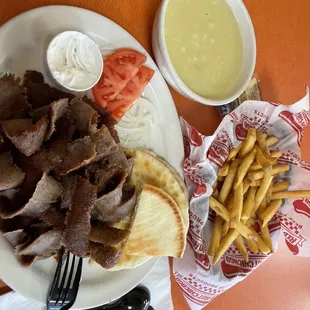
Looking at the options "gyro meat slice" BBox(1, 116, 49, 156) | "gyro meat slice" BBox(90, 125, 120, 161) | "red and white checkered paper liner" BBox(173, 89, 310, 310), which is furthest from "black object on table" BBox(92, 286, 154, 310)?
"gyro meat slice" BBox(1, 116, 49, 156)

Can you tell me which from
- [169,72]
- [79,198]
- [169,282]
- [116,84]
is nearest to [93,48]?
[116,84]

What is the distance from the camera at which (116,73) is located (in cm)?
167

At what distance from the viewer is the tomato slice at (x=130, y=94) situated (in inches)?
65.5

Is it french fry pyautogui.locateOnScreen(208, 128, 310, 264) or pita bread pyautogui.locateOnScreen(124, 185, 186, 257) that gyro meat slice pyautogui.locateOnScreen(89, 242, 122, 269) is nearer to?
pita bread pyautogui.locateOnScreen(124, 185, 186, 257)

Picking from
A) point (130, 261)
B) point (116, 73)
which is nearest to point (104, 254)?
point (130, 261)

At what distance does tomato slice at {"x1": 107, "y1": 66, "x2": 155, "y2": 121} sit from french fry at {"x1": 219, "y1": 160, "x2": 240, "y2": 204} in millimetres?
490

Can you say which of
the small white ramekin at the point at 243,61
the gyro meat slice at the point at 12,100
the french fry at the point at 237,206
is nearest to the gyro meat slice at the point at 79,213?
the gyro meat slice at the point at 12,100

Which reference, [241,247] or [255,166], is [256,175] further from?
[241,247]

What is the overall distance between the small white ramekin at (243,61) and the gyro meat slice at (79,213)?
0.58 meters

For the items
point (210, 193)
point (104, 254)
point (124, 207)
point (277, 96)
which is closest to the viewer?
point (104, 254)

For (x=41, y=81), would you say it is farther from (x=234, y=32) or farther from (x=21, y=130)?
(x=234, y=32)

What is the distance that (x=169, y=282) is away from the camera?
1904 mm

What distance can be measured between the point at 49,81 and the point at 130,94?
310 millimetres

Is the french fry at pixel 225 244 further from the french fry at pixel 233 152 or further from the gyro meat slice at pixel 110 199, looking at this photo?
the gyro meat slice at pixel 110 199
